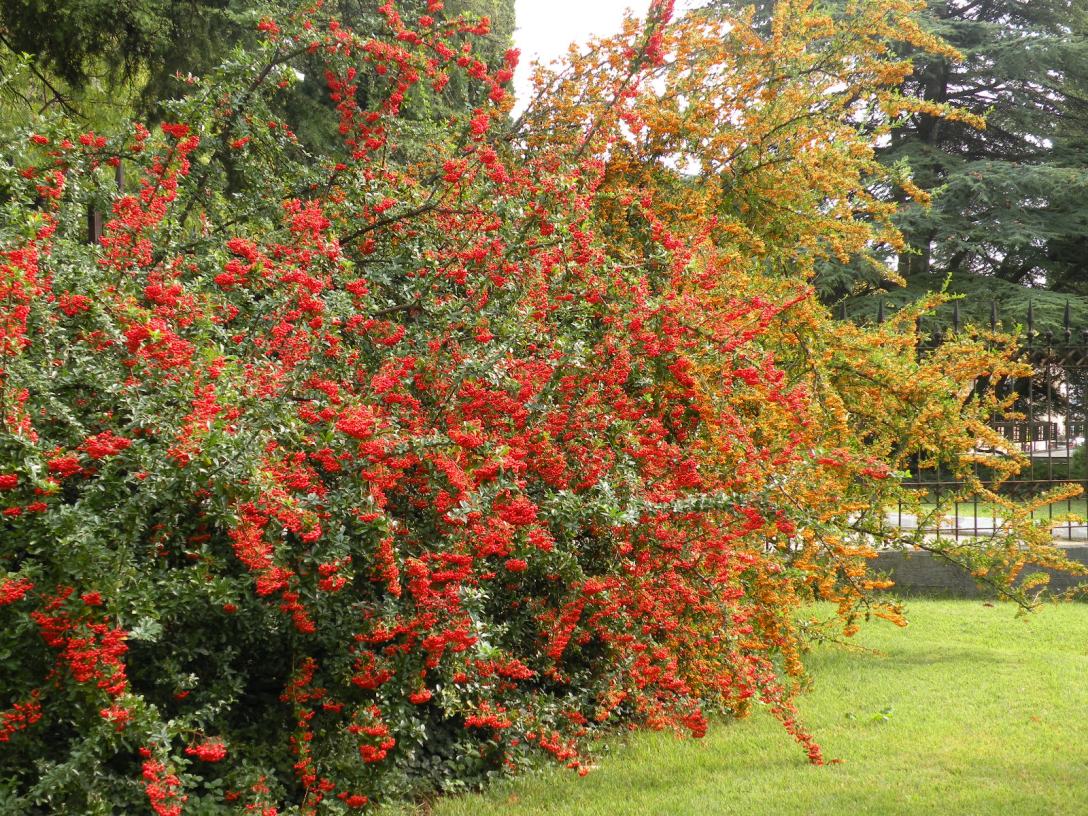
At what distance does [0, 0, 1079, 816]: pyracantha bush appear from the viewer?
310cm

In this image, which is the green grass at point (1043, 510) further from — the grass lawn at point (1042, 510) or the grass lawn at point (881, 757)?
the grass lawn at point (881, 757)

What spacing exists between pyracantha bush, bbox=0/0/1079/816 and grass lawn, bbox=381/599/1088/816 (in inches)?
9.0

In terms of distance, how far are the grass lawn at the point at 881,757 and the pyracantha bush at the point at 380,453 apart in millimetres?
228

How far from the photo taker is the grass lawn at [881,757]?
4098 mm

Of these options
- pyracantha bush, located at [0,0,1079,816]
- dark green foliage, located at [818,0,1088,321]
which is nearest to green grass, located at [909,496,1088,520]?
dark green foliage, located at [818,0,1088,321]

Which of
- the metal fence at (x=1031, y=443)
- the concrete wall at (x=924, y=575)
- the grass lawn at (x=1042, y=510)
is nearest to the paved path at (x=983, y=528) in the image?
the metal fence at (x=1031, y=443)

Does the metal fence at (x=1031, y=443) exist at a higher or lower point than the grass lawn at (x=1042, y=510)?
higher

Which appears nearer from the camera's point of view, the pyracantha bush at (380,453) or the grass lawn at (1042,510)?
the pyracantha bush at (380,453)

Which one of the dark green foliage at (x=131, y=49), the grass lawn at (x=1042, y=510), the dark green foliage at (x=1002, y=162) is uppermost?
the dark green foliage at (x=1002, y=162)

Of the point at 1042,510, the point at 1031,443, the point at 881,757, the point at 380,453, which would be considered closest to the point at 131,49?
the point at 380,453

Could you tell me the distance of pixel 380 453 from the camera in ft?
10.7

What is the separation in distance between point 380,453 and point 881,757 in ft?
9.54

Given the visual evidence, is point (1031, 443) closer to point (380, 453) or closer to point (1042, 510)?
point (1042, 510)

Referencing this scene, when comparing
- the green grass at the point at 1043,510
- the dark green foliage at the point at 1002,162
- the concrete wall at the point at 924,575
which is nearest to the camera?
the concrete wall at the point at 924,575
